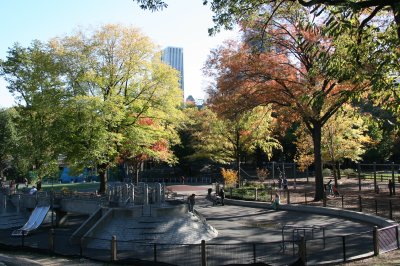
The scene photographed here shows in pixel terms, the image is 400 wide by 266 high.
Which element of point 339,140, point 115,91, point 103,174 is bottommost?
point 103,174

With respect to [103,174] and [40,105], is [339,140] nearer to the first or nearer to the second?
[103,174]

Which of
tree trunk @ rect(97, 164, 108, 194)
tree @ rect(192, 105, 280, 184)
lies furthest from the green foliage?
tree trunk @ rect(97, 164, 108, 194)

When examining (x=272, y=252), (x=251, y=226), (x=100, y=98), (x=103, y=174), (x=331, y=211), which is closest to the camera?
(x=272, y=252)

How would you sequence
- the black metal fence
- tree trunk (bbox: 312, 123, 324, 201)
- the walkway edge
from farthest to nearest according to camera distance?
tree trunk (bbox: 312, 123, 324, 201) < the walkway edge < the black metal fence

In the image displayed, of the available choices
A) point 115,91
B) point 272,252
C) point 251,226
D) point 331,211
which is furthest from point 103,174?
point 272,252

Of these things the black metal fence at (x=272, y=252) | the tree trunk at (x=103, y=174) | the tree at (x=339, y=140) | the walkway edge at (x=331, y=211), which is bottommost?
the black metal fence at (x=272, y=252)

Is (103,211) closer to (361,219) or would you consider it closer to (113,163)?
(113,163)

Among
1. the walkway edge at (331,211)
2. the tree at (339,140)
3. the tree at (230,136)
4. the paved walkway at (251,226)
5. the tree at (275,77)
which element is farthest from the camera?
the tree at (230,136)

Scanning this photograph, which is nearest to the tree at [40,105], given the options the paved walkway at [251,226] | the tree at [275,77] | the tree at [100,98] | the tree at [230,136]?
the tree at [100,98]

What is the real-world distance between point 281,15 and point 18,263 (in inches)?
801

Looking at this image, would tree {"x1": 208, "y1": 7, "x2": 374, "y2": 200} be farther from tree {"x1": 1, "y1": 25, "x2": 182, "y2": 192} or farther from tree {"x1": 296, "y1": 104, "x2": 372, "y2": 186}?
tree {"x1": 296, "y1": 104, "x2": 372, "y2": 186}

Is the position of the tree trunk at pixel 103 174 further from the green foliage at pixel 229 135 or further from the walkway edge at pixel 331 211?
the green foliage at pixel 229 135

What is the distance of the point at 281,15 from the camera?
2569 cm

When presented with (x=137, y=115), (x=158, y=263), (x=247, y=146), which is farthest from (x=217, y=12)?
(x=247, y=146)
